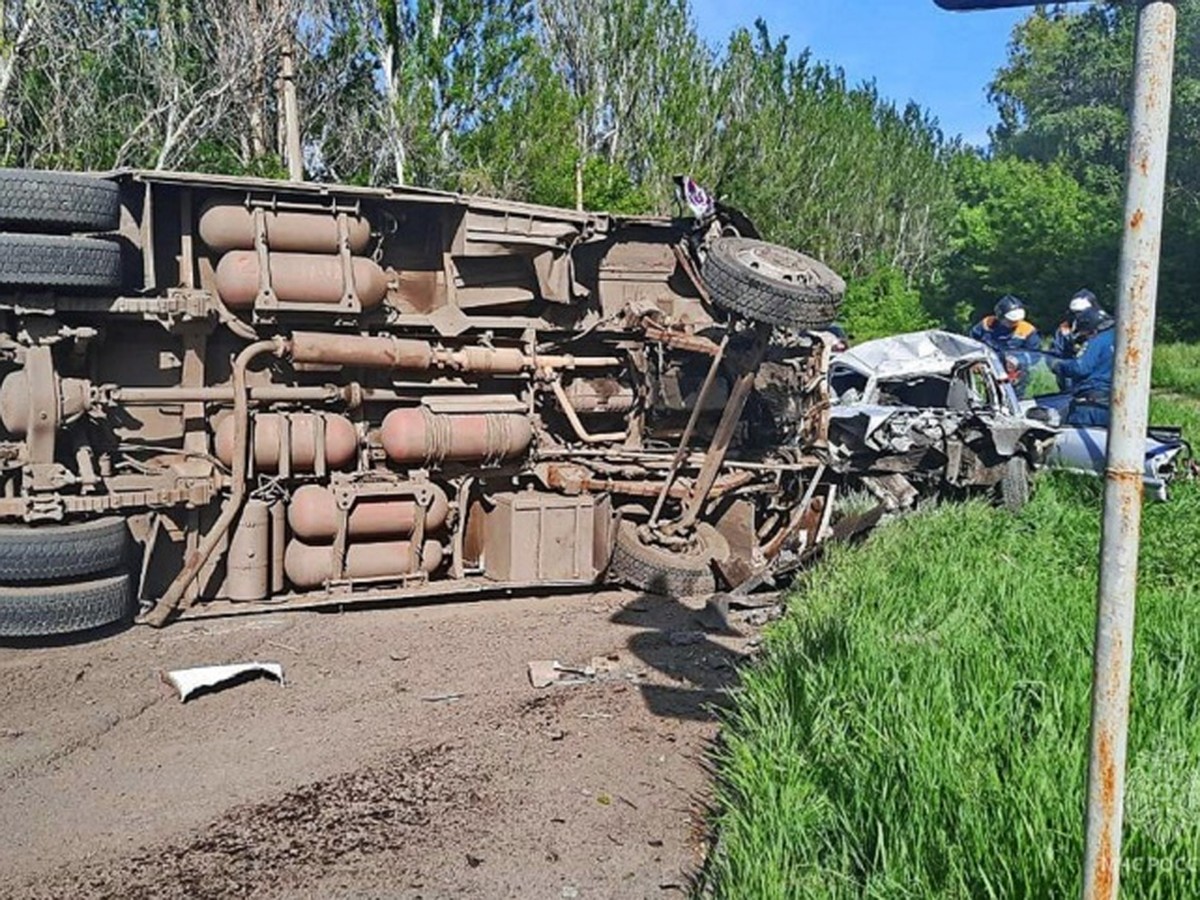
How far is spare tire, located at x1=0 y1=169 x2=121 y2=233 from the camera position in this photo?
668 cm

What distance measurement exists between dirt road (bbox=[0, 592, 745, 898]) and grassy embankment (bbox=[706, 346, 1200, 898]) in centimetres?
50

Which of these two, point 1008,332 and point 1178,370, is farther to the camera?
point 1178,370

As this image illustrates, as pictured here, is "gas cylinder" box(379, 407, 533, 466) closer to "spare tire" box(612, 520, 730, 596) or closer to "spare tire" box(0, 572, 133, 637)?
"spare tire" box(612, 520, 730, 596)

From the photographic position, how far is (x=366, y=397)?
8.19 meters

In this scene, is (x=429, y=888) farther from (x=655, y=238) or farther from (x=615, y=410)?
(x=655, y=238)

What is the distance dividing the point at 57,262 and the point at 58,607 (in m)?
2.01

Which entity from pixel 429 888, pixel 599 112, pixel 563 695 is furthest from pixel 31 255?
pixel 599 112

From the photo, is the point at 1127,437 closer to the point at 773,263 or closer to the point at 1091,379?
the point at 773,263

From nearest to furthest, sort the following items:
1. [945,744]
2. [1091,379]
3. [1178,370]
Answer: [945,744]
[1091,379]
[1178,370]

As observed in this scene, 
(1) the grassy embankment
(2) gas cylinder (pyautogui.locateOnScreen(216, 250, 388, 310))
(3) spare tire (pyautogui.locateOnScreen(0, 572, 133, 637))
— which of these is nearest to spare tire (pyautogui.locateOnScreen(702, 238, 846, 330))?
(1) the grassy embankment

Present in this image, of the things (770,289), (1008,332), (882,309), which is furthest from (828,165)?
(770,289)

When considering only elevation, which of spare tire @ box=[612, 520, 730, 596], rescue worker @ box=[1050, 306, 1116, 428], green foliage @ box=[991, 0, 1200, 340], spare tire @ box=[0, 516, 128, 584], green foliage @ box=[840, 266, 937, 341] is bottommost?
spare tire @ box=[612, 520, 730, 596]

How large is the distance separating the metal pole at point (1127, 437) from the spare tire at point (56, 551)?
19.8ft

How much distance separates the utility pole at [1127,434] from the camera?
6.73 ft
